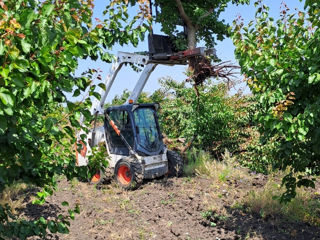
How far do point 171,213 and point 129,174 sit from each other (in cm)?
210

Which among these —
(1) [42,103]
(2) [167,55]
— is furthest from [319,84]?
(2) [167,55]

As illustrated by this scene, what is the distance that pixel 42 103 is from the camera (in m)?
2.28

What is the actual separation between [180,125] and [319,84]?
884 cm

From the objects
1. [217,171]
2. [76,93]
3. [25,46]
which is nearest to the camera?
[25,46]

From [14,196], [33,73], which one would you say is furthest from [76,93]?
[14,196]

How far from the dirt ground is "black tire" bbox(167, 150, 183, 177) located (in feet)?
1.14

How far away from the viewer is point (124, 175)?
8.65 m

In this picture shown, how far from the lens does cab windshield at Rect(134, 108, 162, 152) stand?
848cm

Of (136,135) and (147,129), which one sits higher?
(147,129)

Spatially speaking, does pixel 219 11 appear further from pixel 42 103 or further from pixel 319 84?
pixel 42 103

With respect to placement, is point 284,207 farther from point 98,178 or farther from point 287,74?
point 98,178

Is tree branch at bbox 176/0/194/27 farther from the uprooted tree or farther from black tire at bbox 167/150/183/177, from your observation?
black tire at bbox 167/150/183/177

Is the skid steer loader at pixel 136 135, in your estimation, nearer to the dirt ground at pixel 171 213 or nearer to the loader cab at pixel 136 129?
the loader cab at pixel 136 129

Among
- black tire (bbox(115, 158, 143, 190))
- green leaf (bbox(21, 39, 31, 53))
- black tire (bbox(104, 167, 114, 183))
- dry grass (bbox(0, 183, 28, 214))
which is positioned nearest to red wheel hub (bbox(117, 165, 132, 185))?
black tire (bbox(115, 158, 143, 190))
